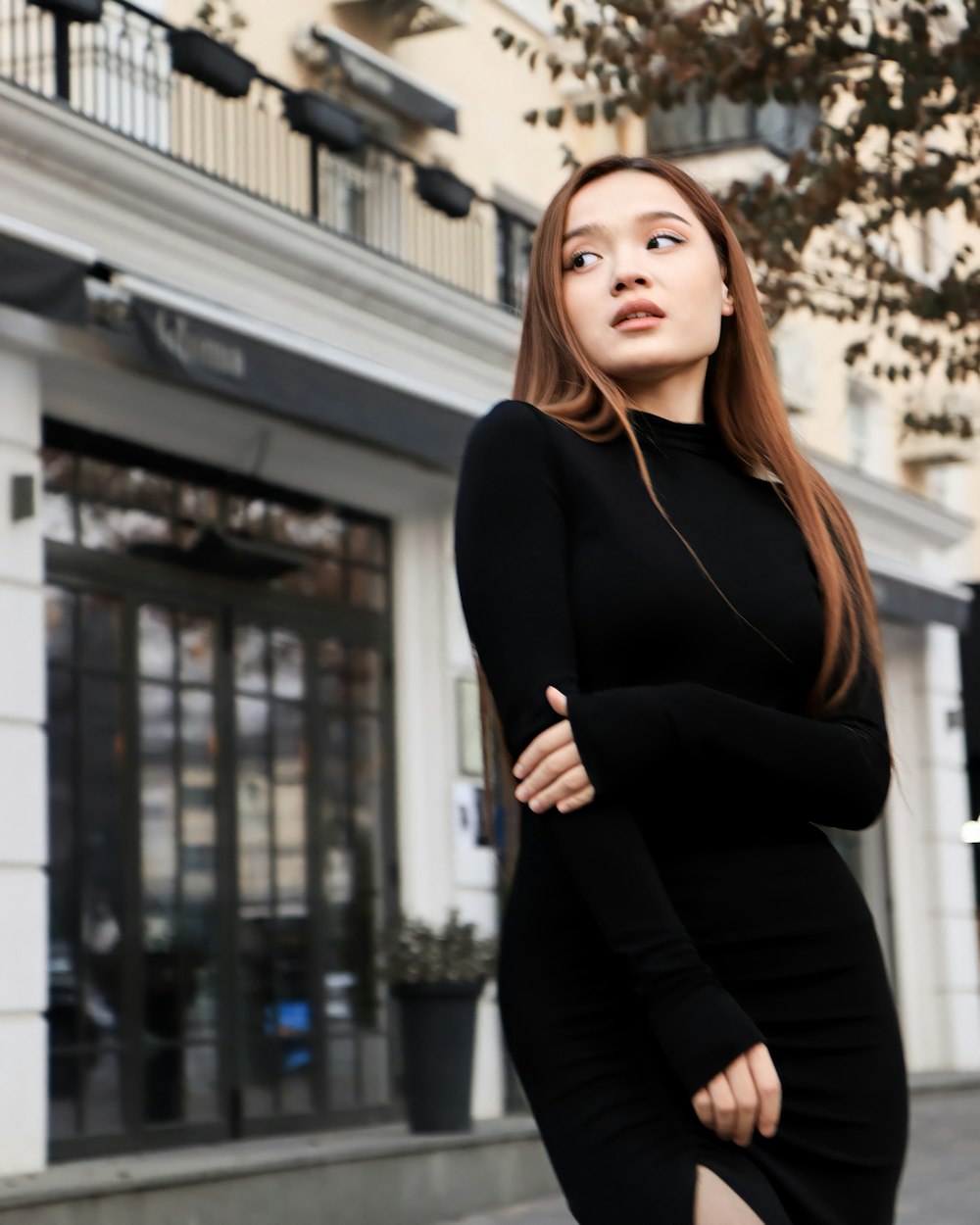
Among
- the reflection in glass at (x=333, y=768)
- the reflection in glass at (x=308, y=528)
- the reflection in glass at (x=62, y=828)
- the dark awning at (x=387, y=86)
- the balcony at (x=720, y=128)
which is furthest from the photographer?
the balcony at (x=720, y=128)

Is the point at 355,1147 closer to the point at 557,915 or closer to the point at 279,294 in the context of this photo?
the point at 279,294

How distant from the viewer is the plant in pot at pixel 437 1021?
1034 cm

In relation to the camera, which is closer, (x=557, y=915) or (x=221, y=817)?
(x=557, y=915)

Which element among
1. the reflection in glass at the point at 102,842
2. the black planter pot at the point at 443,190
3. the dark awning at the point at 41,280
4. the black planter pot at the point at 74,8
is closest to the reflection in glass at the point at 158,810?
the reflection in glass at the point at 102,842

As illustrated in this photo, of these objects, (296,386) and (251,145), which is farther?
(251,145)

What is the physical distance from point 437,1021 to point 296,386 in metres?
3.09

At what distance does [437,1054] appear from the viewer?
33.9 feet

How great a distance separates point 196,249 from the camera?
1070 cm

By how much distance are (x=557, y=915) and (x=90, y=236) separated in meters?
8.36

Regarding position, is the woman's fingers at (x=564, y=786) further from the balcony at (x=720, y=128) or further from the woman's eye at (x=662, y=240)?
the balcony at (x=720, y=128)

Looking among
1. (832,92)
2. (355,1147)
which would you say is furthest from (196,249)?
(355,1147)

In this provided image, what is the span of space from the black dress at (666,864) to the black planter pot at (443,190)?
35.3ft

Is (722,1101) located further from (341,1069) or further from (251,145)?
(251,145)

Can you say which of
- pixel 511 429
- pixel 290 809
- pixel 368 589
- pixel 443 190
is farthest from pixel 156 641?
pixel 511 429
